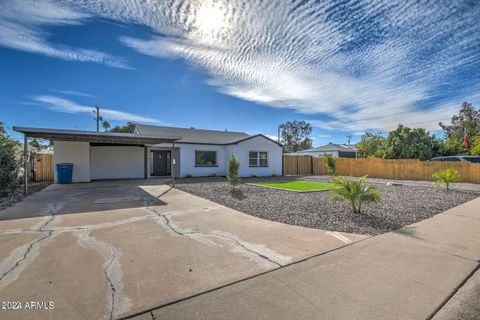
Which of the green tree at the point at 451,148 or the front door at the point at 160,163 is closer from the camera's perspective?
the front door at the point at 160,163

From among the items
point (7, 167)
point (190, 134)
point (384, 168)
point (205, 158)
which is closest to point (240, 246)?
point (7, 167)

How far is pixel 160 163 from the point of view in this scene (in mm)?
18125

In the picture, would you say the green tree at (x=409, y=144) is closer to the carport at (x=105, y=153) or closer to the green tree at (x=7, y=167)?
the carport at (x=105, y=153)

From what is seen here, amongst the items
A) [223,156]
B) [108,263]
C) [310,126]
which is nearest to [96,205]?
[108,263]

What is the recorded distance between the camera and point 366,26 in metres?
7.17

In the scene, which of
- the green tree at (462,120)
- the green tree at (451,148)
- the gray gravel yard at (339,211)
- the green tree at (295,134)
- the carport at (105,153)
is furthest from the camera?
the green tree at (295,134)

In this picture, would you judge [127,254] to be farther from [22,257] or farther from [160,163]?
[160,163]

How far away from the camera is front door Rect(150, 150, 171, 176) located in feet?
58.5

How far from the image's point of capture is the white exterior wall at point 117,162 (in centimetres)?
1552

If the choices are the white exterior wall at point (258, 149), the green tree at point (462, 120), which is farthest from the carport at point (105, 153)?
the green tree at point (462, 120)

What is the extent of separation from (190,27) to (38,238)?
6769 millimetres

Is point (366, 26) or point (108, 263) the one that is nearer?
point (108, 263)

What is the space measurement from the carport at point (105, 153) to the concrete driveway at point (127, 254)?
6.30 meters

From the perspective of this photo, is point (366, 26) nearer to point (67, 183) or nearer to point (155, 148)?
point (155, 148)
